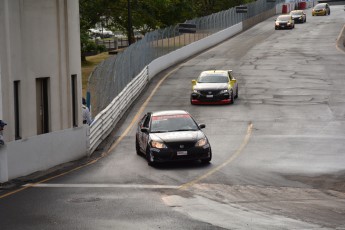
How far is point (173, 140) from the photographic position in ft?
75.4

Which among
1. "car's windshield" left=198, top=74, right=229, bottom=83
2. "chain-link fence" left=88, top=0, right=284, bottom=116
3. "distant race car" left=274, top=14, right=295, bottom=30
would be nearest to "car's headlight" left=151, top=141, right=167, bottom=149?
"chain-link fence" left=88, top=0, right=284, bottom=116

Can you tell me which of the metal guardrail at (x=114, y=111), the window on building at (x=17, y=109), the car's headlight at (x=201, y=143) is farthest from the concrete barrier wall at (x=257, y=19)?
the window on building at (x=17, y=109)

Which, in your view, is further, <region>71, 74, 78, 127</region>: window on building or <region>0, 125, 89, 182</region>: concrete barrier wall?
<region>71, 74, 78, 127</region>: window on building

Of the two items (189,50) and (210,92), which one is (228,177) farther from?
(189,50)

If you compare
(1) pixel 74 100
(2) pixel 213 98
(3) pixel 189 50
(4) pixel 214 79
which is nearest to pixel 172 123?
(1) pixel 74 100

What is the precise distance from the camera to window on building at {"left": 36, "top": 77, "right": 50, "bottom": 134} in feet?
80.1

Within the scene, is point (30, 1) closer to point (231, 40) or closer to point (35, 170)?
point (35, 170)

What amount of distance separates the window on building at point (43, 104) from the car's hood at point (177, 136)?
342 cm

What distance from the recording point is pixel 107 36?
133500 millimetres

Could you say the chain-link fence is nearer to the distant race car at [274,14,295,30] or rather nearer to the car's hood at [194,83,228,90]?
the car's hood at [194,83,228,90]

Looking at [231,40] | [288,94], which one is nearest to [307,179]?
[288,94]

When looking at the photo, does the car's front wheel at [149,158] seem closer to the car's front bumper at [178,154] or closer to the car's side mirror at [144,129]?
the car's front bumper at [178,154]

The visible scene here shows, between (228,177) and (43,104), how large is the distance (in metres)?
6.63

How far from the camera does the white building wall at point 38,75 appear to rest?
71.3ft
